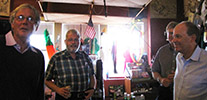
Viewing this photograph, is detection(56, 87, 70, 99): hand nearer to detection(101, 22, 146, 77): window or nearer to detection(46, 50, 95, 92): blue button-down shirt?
detection(46, 50, 95, 92): blue button-down shirt

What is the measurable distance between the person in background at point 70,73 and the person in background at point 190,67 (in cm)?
98

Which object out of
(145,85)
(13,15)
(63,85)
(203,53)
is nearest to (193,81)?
(203,53)

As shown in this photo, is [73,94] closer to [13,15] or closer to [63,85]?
[63,85]

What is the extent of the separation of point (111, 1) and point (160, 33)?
2109mm

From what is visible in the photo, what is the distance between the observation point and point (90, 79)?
6.17 ft

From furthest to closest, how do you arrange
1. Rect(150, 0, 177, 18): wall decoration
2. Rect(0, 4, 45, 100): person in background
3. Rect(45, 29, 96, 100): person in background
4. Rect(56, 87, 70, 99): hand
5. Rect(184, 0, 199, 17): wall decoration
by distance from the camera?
Rect(150, 0, 177, 18): wall decoration, Rect(184, 0, 199, 17): wall decoration, Rect(45, 29, 96, 100): person in background, Rect(56, 87, 70, 99): hand, Rect(0, 4, 45, 100): person in background

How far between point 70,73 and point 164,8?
3330 mm

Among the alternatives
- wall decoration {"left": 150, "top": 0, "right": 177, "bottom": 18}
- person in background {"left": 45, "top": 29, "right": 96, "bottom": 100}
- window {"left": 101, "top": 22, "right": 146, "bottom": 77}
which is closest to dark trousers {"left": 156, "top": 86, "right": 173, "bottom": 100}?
person in background {"left": 45, "top": 29, "right": 96, "bottom": 100}

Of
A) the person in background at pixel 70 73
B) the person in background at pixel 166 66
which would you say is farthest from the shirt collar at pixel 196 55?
the person in background at pixel 70 73

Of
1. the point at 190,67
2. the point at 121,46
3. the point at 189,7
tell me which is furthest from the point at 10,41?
the point at 189,7

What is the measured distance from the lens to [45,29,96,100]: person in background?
167cm

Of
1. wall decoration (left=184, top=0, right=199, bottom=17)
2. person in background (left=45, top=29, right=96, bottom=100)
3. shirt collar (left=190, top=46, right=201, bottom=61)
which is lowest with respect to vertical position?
person in background (left=45, top=29, right=96, bottom=100)

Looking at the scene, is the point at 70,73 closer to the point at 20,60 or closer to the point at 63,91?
the point at 63,91

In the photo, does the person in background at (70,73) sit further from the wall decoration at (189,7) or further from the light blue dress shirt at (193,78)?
the wall decoration at (189,7)
